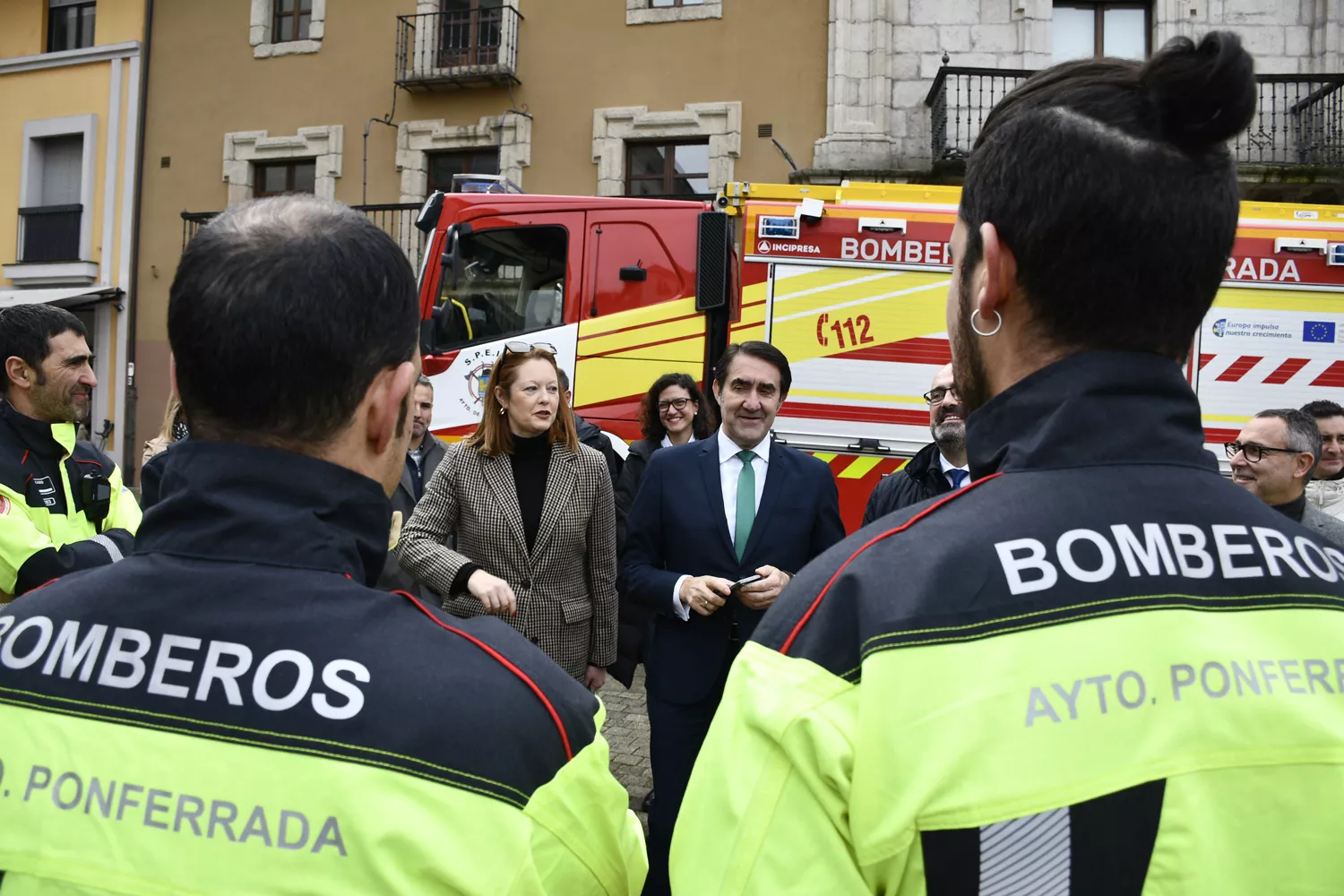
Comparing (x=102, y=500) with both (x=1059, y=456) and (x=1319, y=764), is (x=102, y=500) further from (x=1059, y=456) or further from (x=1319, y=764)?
(x=1319, y=764)

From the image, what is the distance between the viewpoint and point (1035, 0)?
12.2 meters

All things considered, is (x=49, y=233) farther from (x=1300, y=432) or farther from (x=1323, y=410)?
(x=1300, y=432)

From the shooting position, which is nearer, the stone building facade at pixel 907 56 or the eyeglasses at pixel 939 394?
the eyeglasses at pixel 939 394

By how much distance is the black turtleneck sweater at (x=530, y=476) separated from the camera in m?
3.64

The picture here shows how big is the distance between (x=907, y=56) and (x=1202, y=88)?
12.6 metres

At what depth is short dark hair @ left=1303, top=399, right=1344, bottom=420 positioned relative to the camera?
454 centimetres

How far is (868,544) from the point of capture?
3.23ft

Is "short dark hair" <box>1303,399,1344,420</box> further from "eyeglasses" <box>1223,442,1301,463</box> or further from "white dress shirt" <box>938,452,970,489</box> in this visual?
"white dress shirt" <box>938,452,970,489</box>

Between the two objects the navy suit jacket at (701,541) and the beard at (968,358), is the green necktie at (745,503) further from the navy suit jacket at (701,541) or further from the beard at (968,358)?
the beard at (968,358)

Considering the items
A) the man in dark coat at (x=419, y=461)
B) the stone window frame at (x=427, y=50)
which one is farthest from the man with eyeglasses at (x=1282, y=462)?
the stone window frame at (x=427, y=50)

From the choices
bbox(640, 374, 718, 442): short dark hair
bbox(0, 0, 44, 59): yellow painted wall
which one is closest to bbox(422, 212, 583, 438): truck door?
bbox(640, 374, 718, 442): short dark hair

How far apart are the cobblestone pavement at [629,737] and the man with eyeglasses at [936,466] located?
1694mm

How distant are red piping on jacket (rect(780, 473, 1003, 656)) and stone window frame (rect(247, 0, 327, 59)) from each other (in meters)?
16.3

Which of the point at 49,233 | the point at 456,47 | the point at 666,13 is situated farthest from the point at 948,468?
the point at 49,233
